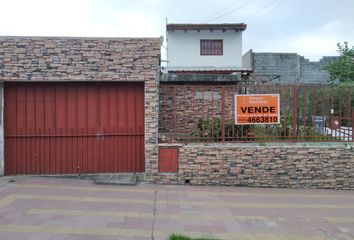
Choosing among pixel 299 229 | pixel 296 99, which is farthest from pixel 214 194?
pixel 296 99

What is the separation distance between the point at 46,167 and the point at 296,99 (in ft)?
21.1

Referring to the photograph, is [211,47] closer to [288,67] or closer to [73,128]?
[288,67]

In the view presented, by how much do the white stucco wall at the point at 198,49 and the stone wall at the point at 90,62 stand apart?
1674cm

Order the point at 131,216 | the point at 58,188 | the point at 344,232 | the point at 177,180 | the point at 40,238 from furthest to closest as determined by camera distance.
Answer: the point at 177,180 → the point at 58,188 → the point at 131,216 → the point at 344,232 → the point at 40,238

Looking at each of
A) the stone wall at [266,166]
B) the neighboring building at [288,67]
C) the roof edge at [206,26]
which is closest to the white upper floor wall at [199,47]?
the roof edge at [206,26]

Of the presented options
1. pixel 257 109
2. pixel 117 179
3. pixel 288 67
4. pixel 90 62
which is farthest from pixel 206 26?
pixel 117 179

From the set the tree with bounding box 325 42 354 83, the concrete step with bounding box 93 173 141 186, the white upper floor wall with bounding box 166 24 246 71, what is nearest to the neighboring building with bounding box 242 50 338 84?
the white upper floor wall with bounding box 166 24 246 71

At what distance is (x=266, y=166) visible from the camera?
781 cm

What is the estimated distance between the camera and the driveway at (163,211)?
15.7 ft

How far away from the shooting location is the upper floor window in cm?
2448

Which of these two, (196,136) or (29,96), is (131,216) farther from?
(29,96)

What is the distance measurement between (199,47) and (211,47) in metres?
0.93

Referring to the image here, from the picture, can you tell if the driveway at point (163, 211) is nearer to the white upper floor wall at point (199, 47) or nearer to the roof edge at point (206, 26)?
the white upper floor wall at point (199, 47)

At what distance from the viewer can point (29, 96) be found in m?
7.84
